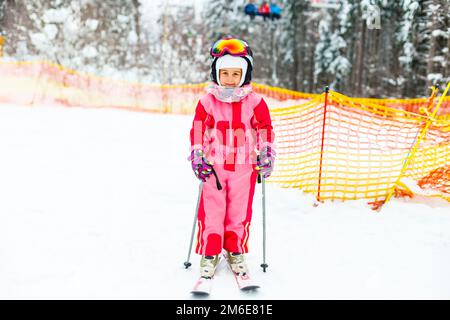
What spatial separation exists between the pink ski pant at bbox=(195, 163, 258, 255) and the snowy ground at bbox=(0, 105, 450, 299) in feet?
1.02

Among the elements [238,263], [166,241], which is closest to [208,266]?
[238,263]

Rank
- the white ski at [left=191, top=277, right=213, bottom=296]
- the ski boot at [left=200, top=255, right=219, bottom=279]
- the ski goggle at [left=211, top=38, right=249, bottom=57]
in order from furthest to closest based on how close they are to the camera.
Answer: the ski boot at [left=200, top=255, right=219, bottom=279]
the ski goggle at [left=211, top=38, right=249, bottom=57]
the white ski at [left=191, top=277, right=213, bottom=296]

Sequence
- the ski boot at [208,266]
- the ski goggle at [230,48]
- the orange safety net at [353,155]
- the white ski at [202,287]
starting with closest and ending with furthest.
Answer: the white ski at [202,287] < the ski goggle at [230,48] < the ski boot at [208,266] < the orange safety net at [353,155]

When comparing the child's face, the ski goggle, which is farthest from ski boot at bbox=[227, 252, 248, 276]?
the ski goggle

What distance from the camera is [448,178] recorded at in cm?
586

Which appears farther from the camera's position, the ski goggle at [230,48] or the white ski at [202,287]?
the ski goggle at [230,48]

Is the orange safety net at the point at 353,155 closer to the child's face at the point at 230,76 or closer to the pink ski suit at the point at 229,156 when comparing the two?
the pink ski suit at the point at 229,156

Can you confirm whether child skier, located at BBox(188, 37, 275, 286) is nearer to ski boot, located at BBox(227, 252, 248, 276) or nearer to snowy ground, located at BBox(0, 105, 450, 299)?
ski boot, located at BBox(227, 252, 248, 276)

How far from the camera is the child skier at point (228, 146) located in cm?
324

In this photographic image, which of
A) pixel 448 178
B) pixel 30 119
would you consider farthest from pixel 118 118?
pixel 448 178

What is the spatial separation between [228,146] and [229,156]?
8cm

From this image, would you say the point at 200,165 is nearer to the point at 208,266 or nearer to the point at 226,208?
the point at 226,208

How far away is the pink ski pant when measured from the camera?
3.33m

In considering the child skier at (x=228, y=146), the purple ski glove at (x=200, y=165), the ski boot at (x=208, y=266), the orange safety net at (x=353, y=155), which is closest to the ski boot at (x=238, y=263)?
the child skier at (x=228, y=146)
